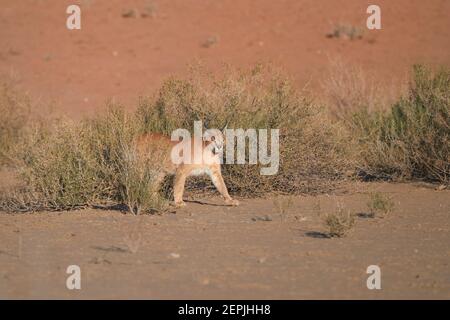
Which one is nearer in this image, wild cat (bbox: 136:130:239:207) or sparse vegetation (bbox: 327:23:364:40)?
wild cat (bbox: 136:130:239:207)

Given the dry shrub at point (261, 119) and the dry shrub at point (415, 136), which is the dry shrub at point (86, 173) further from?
the dry shrub at point (415, 136)

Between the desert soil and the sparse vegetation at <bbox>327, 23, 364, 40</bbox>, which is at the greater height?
the sparse vegetation at <bbox>327, 23, 364, 40</bbox>

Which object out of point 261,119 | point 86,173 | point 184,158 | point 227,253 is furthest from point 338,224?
point 86,173

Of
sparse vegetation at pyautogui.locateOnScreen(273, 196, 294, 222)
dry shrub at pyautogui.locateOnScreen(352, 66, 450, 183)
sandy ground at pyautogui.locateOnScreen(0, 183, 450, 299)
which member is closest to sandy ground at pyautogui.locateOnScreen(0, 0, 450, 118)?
dry shrub at pyautogui.locateOnScreen(352, 66, 450, 183)

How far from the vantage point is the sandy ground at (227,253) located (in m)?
6.95

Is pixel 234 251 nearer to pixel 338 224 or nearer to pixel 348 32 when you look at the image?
pixel 338 224

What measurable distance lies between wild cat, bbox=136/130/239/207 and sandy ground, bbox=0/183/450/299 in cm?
42

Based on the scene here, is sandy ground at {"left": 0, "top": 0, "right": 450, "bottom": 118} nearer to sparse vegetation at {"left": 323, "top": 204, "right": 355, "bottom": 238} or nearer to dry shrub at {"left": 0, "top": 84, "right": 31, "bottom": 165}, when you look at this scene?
dry shrub at {"left": 0, "top": 84, "right": 31, "bottom": 165}

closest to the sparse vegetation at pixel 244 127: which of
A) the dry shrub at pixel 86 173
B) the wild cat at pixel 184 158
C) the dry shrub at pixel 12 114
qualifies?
the dry shrub at pixel 86 173

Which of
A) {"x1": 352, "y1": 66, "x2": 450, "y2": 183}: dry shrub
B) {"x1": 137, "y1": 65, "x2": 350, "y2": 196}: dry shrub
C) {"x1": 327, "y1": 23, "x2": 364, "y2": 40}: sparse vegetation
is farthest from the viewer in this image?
{"x1": 327, "y1": 23, "x2": 364, "y2": 40}: sparse vegetation

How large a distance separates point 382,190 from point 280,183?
1605mm

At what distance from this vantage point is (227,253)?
828cm

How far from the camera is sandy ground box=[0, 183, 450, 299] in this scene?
6.95 metres
